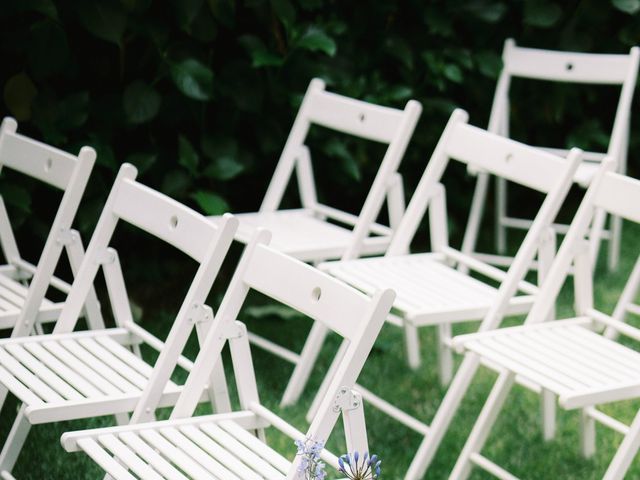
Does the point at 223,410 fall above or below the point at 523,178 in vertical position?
below

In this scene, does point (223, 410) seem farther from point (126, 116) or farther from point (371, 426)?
point (126, 116)

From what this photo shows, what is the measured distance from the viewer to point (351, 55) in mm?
5301

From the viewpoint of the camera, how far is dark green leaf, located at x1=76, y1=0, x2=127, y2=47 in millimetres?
4344

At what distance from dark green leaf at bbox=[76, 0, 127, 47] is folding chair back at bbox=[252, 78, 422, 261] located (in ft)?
2.78

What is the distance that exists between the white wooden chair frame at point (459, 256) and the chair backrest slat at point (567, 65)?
5.12 ft

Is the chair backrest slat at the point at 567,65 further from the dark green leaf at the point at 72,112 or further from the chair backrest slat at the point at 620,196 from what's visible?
the dark green leaf at the point at 72,112

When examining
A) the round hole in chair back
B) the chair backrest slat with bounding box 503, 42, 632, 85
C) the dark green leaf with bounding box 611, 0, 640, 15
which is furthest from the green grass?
the dark green leaf with bounding box 611, 0, 640, 15

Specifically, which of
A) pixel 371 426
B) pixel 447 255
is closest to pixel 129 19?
pixel 447 255

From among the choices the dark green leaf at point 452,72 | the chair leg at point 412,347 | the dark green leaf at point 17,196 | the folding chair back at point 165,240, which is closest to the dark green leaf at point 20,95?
the dark green leaf at point 17,196

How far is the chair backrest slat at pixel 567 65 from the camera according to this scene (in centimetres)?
530

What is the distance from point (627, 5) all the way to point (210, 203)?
263 cm

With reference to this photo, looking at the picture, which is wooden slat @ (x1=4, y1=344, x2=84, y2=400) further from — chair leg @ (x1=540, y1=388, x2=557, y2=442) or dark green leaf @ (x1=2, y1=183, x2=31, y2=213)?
chair leg @ (x1=540, y1=388, x2=557, y2=442)

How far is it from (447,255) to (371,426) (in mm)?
712

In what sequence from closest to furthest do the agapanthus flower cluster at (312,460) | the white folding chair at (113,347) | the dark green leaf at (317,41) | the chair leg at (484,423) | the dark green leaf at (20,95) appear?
the agapanthus flower cluster at (312,460)
the white folding chair at (113,347)
the chair leg at (484,423)
the dark green leaf at (20,95)
the dark green leaf at (317,41)
